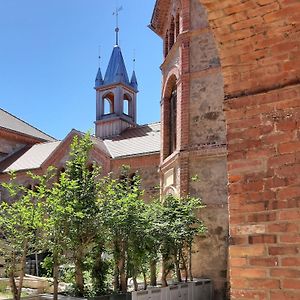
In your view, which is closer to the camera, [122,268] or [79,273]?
[79,273]

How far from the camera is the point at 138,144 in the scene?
2612 centimetres

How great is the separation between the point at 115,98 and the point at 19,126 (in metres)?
7.42

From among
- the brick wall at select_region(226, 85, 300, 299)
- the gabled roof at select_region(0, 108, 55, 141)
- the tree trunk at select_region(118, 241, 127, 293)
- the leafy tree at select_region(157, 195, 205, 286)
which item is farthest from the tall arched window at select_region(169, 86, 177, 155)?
the gabled roof at select_region(0, 108, 55, 141)

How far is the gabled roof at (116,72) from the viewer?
35.0 m

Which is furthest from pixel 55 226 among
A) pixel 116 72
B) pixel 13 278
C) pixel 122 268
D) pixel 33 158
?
pixel 116 72

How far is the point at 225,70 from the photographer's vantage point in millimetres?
3770

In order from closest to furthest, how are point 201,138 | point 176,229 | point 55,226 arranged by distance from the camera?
point 55,226 → point 176,229 → point 201,138

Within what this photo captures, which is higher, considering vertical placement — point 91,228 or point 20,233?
point 91,228

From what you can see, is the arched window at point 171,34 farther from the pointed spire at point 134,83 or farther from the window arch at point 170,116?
the pointed spire at point 134,83

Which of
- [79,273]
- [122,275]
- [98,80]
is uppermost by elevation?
[98,80]

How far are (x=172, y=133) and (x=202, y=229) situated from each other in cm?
518

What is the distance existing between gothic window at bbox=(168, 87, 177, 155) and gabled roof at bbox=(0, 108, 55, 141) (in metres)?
16.7

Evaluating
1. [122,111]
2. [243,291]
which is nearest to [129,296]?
[243,291]

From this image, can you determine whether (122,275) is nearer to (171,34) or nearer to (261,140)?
(261,140)
